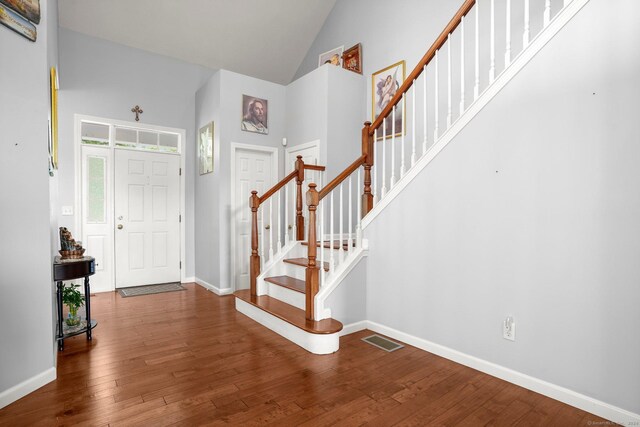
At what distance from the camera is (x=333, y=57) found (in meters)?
5.51

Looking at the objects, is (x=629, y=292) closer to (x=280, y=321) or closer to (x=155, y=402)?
(x=280, y=321)

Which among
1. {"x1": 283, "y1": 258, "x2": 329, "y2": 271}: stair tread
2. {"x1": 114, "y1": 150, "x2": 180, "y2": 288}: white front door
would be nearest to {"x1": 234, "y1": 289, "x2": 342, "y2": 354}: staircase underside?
{"x1": 283, "y1": 258, "x2": 329, "y2": 271}: stair tread

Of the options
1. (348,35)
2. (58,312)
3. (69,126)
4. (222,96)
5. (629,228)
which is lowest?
(58,312)

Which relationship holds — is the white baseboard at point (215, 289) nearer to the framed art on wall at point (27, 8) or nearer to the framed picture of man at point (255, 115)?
the framed picture of man at point (255, 115)

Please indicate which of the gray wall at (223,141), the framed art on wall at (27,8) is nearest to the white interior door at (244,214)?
the gray wall at (223,141)

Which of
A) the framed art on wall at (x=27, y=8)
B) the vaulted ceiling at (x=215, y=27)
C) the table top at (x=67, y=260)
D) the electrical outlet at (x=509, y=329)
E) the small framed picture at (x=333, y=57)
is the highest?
the vaulted ceiling at (x=215, y=27)

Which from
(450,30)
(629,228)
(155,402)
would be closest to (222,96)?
(450,30)

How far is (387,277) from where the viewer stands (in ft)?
10.4

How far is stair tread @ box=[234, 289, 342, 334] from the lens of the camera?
2.83 meters

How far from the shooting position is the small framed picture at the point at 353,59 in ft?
16.6

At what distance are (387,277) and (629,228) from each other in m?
1.76

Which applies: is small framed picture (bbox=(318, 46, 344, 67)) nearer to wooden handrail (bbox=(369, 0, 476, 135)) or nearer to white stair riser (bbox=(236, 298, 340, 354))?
wooden handrail (bbox=(369, 0, 476, 135))

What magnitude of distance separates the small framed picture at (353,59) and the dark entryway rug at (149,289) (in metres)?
4.12

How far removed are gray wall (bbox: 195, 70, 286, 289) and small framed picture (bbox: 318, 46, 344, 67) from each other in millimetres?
926
